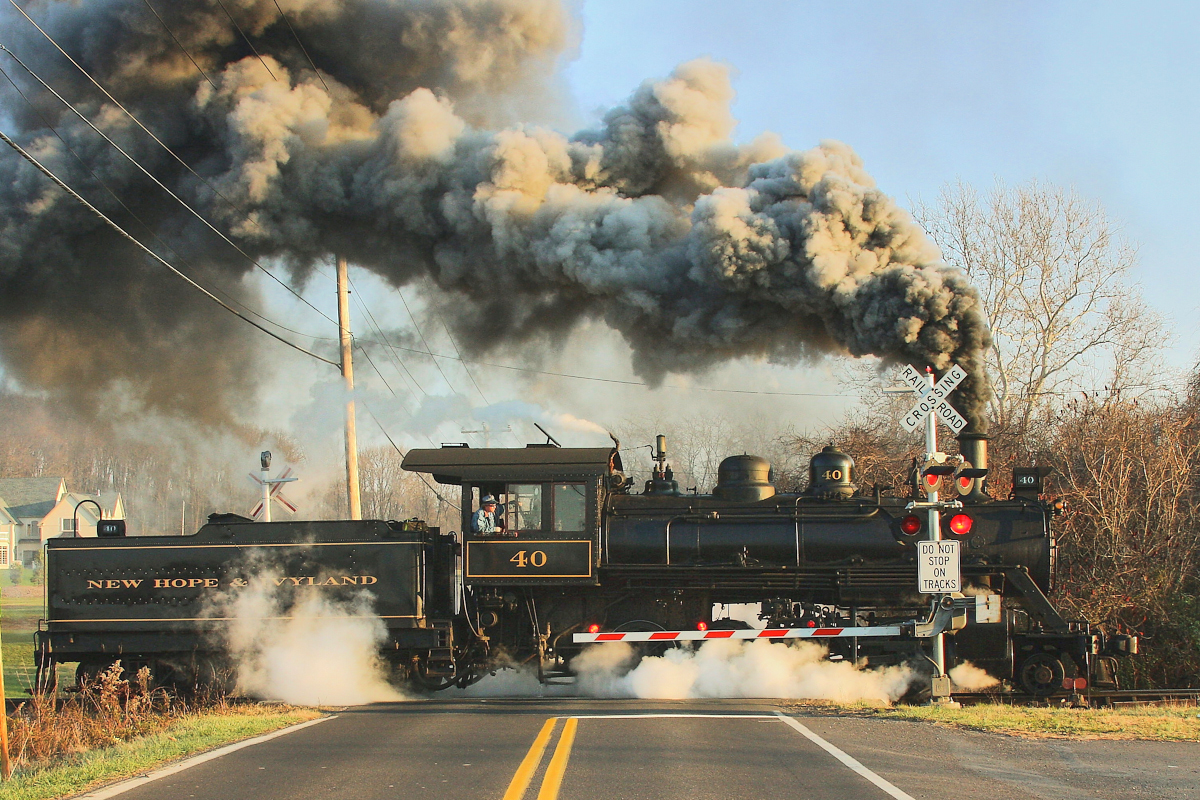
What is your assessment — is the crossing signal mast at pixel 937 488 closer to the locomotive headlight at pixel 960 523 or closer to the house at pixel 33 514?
the locomotive headlight at pixel 960 523

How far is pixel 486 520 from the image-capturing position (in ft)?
41.9

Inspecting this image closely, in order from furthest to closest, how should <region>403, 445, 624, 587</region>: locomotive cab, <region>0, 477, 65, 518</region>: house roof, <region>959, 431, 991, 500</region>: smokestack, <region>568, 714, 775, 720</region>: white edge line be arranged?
<region>0, 477, 65, 518</region>: house roof, <region>403, 445, 624, 587</region>: locomotive cab, <region>959, 431, 991, 500</region>: smokestack, <region>568, 714, 775, 720</region>: white edge line

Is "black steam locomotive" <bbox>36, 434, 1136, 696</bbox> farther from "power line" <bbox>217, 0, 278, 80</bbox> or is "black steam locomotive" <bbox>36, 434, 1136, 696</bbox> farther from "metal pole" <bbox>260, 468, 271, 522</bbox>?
"power line" <bbox>217, 0, 278, 80</bbox>

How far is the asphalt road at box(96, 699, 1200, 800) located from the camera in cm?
641

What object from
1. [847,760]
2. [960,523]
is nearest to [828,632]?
[960,523]

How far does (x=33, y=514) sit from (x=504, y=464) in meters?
46.9

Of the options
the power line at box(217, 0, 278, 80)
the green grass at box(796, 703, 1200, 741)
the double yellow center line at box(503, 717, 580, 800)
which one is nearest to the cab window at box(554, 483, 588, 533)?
the double yellow center line at box(503, 717, 580, 800)

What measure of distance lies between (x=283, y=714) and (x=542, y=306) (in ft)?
29.6

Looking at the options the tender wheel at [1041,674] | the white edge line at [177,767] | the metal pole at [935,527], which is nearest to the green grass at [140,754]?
the white edge line at [177,767]

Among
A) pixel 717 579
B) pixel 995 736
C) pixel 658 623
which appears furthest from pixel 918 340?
pixel 995 736

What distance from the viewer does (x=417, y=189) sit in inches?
685

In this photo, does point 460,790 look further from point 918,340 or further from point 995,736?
point 918,340

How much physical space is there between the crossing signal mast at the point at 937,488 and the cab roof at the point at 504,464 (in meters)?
3.85

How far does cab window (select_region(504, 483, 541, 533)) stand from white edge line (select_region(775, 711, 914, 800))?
13.4ft
